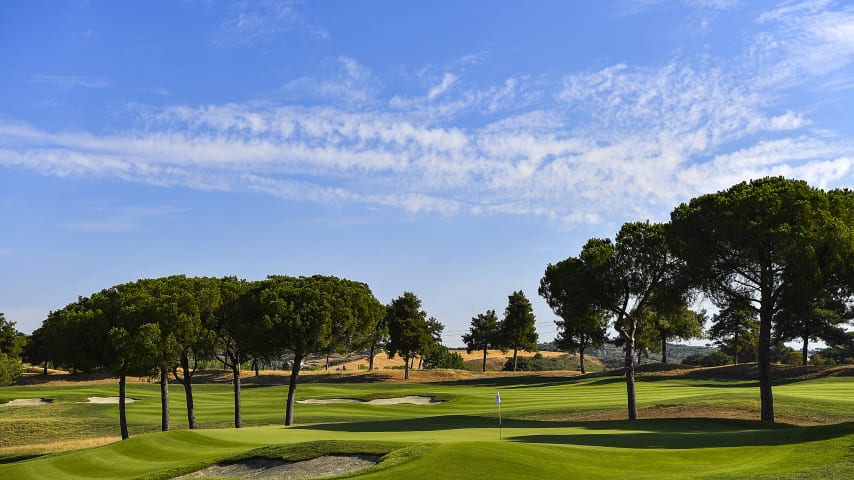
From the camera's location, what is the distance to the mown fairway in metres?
18.6

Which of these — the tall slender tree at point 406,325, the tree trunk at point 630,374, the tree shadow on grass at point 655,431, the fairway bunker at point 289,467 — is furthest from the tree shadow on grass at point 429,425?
the tall slender tree at point 406,325

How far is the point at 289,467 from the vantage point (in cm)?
2259

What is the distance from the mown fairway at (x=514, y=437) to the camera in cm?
1861

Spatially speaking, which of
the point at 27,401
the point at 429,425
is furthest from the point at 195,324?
the point at 27,401

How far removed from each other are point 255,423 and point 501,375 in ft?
154

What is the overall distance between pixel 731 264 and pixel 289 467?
1002 inches

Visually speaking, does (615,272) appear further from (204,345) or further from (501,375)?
Answer: (501,375)

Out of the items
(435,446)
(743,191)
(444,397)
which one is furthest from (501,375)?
(435,446)

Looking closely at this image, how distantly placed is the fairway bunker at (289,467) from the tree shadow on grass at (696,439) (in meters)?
6.62

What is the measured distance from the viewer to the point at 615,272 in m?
42.4

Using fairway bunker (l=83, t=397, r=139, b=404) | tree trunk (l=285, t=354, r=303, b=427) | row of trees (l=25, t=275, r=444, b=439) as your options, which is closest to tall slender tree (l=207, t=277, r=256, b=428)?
row of trees (l=25, t=275, r=444, b=439)

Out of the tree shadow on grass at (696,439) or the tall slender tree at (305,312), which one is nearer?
the tree shadow on grass at (696,439)

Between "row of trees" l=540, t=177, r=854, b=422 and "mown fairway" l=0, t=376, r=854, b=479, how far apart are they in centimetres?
620

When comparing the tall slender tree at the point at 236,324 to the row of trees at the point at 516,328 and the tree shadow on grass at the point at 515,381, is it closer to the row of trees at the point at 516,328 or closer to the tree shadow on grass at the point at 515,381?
the tree shadow on grass at the point at 515,381
